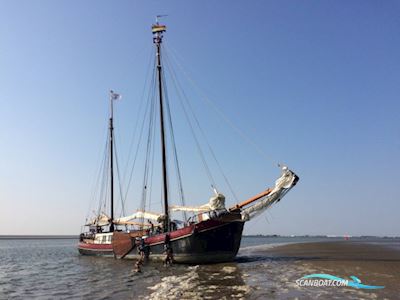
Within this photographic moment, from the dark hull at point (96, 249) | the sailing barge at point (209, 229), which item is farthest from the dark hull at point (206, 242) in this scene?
the dark hull at point (96, 249)

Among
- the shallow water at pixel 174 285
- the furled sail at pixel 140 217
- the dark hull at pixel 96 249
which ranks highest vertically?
the furled sail at pixel 140 217

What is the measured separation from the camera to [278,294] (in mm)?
15727

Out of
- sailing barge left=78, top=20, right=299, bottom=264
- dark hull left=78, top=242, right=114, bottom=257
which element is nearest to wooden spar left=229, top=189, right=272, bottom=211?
sailing barge left=78, top=20, right=299, bottom=264

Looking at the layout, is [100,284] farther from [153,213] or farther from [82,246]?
[82,246]

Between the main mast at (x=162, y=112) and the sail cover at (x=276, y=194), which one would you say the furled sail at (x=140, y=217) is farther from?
the sail cover at (x=276, y=194)

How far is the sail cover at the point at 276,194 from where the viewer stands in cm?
2875

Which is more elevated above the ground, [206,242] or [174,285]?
[206,242]

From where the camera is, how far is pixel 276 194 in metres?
29.4

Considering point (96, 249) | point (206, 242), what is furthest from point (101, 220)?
point (206, 242)

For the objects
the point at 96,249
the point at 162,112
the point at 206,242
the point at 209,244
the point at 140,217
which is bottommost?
the point at 96,249

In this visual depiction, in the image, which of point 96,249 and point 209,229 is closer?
point 209,229

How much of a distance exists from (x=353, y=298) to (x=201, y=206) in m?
18.8

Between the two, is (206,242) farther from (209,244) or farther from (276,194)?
(276,194)

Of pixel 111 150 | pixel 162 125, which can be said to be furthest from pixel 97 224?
pixel 162 125
